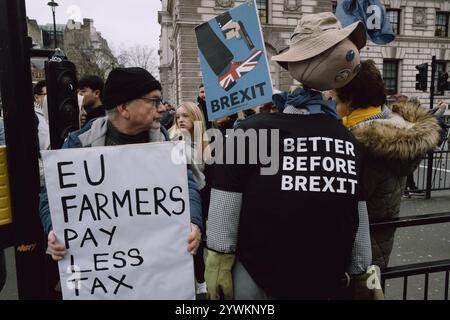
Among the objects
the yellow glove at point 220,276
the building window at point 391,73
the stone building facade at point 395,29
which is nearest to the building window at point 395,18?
the stone building facade at point 395,29

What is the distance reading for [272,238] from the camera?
5.04ft

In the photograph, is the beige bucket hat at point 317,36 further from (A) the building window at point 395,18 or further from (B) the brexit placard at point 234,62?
(A) the building window at point 395,18

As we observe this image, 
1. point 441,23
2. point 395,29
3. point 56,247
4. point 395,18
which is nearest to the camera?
point 56,247

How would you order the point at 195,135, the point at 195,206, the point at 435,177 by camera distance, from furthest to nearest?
the point at 435,177, the point at 195,135, the point at 195,206

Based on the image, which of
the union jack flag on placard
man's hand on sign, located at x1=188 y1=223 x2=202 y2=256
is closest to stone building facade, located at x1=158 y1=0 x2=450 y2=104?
the union jack flag on placard

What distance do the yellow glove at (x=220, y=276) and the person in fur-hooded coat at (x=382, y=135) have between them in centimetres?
90

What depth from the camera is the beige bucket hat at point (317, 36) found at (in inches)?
61.0

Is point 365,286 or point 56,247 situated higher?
point 56,247

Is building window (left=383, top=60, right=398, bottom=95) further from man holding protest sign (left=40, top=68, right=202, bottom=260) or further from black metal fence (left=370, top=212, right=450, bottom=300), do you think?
man holding protest sign (left=40, top=68, right=202, bottom=260)

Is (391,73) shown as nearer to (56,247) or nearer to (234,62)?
(234,62)

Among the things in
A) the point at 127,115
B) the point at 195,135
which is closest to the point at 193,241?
the point at 127,115

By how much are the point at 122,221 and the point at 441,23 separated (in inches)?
1423

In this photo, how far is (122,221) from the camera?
1.80 m
